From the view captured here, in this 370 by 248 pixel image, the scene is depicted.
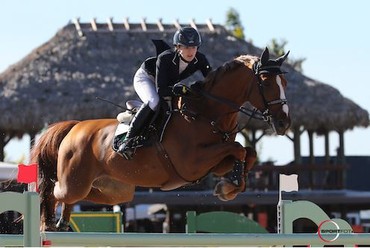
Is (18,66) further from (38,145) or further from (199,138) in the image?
(199,138)

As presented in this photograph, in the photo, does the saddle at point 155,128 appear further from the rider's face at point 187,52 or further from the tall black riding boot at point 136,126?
the rider's face at point 187,52

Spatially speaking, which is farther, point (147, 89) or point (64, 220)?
point (64, 220)

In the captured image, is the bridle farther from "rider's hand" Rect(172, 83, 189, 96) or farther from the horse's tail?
the horse's tail

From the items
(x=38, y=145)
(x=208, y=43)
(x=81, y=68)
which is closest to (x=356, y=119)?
(x=208, y=43)

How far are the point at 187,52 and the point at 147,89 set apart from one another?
52 cm

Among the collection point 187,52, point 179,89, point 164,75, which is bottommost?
point 179,89

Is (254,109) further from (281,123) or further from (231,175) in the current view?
(231,175)

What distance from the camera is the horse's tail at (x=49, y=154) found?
1012cm

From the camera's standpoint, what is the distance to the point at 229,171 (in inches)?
332

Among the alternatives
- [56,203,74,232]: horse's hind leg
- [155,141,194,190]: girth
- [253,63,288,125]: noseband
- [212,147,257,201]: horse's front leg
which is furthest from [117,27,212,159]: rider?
[56,203,74,232]: horse's hind leg

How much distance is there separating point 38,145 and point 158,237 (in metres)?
3.70

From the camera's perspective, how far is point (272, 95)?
848cm

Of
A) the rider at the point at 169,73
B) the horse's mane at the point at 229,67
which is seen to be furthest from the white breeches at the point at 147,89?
the horse's mane at the point at 229,67

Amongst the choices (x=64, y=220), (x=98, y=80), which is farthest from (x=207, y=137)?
(x=98, y=80)
